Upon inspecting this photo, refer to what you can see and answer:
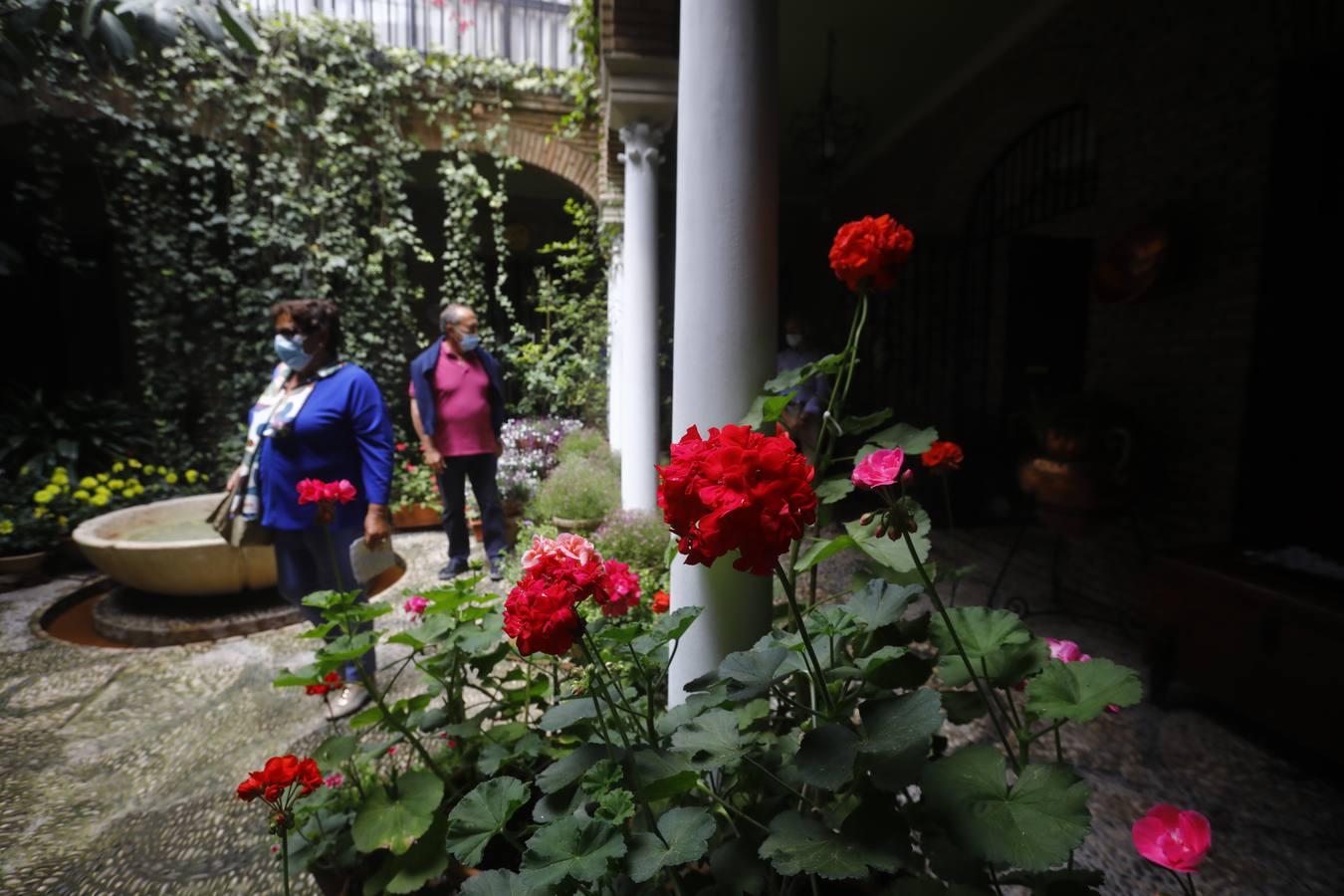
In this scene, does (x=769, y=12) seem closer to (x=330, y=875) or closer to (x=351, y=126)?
(x=330, y=875)

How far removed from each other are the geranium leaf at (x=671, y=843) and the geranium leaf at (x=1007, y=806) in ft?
1.04

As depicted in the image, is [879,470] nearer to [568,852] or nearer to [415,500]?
[568,852]

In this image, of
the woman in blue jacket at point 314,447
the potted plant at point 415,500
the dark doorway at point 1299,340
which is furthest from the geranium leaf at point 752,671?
the potted plant at point 415,500

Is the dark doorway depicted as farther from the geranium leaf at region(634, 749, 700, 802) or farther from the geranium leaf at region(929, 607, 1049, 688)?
the geranium leaf at region(634, 749, 700, 802)

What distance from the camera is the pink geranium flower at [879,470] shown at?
0.86 metres

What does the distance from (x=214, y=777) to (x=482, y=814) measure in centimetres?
204

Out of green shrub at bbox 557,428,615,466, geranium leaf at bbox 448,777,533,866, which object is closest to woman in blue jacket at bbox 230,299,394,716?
geranium leaf at bbox 448,777,533,866

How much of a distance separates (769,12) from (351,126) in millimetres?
5645

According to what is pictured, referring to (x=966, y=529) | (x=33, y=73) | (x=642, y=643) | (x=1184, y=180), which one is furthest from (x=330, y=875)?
(x=33, y=73)

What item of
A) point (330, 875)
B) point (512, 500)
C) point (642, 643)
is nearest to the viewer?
point (642, 643)

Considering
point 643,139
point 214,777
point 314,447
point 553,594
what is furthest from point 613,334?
point 553,594

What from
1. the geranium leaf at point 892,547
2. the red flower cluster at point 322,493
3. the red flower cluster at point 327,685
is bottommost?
the red flower cluster at point 327,685

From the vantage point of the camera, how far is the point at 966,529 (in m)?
5.52

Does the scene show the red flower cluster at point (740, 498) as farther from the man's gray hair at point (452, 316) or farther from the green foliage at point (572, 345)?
the green foliage at point (572, 345)
